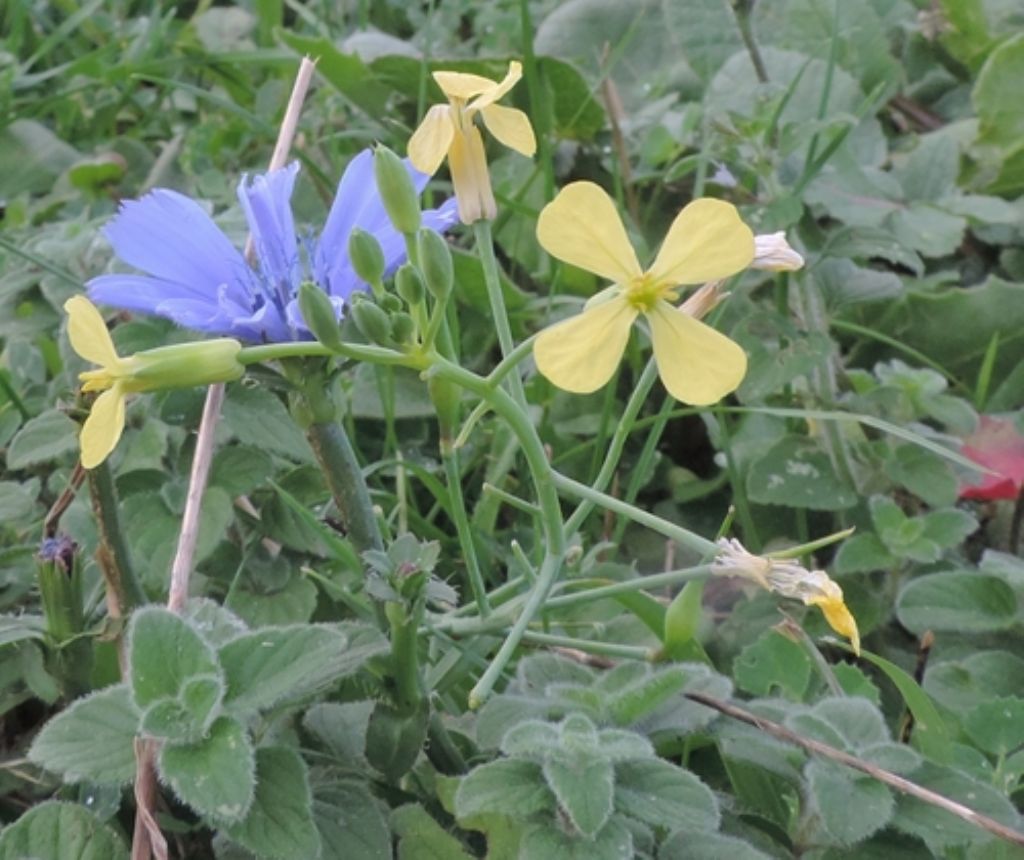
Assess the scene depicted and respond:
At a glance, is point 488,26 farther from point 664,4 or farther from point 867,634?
point 867,634

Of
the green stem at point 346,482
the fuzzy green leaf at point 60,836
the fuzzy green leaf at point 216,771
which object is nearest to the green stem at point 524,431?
the green stem at point 346,482

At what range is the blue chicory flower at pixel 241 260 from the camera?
2.51ft

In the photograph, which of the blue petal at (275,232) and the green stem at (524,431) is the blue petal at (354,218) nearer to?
the blue petal at (275,232)

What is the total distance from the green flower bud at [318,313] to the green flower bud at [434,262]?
7 centimetres

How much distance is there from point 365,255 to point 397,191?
0.15ft

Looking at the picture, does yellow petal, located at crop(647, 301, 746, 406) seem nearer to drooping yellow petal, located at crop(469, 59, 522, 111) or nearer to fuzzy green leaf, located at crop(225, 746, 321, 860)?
drooping yellow petal, located at crop(469, 59, 522, 111)

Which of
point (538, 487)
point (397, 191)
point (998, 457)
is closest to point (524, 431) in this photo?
point (538, 487)

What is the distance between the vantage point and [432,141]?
74cm

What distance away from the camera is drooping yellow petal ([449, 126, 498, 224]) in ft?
2.56

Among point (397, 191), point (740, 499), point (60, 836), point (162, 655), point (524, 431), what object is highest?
point (397, 191)

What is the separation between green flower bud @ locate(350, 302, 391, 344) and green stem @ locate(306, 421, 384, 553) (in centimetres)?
11

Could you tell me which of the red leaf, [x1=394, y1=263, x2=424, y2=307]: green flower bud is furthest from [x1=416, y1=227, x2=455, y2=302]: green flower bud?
the red leaf

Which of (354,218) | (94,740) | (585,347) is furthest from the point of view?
(354,218)

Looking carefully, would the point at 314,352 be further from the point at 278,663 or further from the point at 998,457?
the point at 998,457
